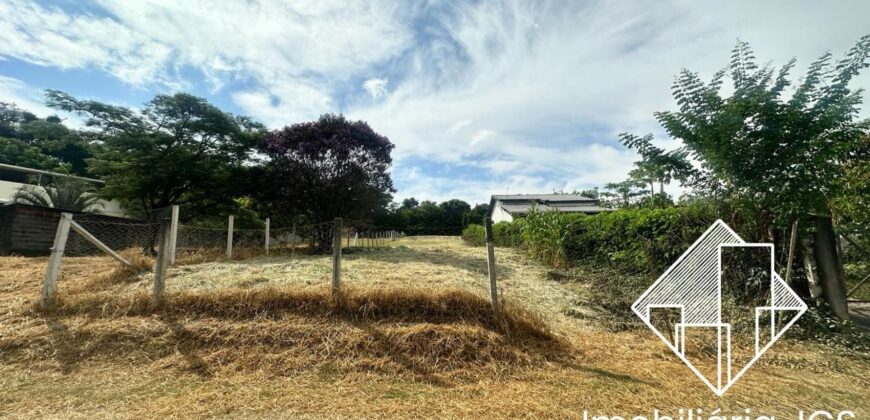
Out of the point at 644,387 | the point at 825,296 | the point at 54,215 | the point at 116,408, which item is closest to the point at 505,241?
the point at 825,296

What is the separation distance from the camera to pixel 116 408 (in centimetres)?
244

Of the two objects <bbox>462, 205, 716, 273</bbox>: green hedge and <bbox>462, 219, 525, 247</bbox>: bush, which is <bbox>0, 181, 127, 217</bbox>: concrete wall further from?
<bbox>462, 205, 716, 273</bbox>: green hedge

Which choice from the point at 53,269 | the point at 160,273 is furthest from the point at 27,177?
the point at 160,273

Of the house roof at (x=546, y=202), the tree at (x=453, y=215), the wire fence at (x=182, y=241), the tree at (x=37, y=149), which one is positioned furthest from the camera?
the tree at (x=453, y=215)

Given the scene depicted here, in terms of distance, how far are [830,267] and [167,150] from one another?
13.2 metres

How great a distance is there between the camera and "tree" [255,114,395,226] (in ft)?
33.4

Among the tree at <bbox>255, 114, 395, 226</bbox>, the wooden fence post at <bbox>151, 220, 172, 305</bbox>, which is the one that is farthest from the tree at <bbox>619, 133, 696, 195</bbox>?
the tree at <bbox>255, 114, 395, 226</bbox>

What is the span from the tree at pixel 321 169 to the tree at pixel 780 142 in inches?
325

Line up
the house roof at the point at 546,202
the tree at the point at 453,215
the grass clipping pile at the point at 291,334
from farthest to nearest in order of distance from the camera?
the tree at the point at 453,215 < the house roof at the point at 546,202 < the grass clipping pile at the point at 291,334

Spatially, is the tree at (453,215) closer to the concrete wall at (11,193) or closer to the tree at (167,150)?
the concrete wall at (11,193)

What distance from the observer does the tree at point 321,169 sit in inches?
401

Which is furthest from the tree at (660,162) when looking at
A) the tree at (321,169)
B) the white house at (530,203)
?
the white house at (530,203)

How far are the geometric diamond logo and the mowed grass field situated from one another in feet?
0.78

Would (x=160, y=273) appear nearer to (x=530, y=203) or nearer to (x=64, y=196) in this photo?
(x=64, y=196)
